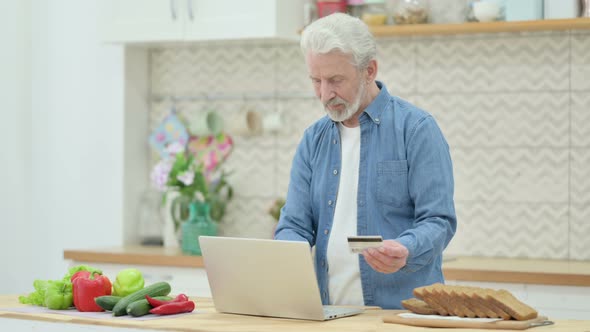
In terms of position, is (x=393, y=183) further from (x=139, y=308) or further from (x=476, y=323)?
(x=139, y=308)

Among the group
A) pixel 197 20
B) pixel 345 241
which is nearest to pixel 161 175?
pixel 197 20

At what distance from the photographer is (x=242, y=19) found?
157 inches

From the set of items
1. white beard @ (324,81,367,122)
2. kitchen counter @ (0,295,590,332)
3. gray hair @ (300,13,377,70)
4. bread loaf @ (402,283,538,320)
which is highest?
gray hair @ (300,13,377,70)

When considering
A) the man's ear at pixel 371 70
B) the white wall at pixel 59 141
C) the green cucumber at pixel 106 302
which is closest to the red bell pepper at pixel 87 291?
the green cucumber at pixel 106 302

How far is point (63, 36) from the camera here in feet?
14.8

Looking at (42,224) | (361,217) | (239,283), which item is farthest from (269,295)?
(42,224)

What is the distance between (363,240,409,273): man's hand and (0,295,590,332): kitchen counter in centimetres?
12

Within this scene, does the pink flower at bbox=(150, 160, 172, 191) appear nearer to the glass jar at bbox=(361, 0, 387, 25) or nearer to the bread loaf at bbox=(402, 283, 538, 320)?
the glass jar at bbox=(361, 0, 387, 25)

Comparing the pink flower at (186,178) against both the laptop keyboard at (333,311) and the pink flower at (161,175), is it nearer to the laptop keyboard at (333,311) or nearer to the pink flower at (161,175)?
the pink flower at (161,175)

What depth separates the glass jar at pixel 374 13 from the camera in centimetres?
394

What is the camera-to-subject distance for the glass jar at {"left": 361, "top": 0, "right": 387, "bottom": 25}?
394cm

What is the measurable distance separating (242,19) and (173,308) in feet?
6.36

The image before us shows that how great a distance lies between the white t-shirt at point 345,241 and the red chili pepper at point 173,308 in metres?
0.43

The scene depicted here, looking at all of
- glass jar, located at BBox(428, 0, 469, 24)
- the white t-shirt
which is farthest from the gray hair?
glass jar, located at BBox(428, 0, 469, 24)
